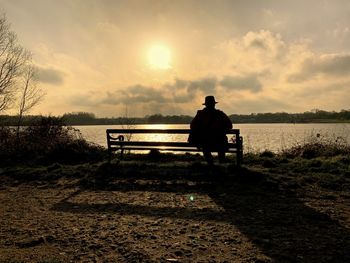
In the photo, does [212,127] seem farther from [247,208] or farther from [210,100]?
[247,208]

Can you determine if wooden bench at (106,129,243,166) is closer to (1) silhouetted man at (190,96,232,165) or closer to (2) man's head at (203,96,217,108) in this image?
(1) silhouetted man at (190,96,232,165)

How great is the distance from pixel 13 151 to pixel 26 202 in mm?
9334

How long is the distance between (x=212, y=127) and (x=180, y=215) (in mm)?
3981

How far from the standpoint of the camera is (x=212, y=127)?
30.9 feet

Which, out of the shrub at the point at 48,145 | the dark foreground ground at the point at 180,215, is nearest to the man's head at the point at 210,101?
the dark foreground ground at the point at 180,215

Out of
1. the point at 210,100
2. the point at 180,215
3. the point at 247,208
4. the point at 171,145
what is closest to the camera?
the point at 180,215

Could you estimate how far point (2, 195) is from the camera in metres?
8.09

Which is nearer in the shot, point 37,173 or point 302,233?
point 302,233

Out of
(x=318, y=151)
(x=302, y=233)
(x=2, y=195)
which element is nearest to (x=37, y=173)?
(x=2, y=195)

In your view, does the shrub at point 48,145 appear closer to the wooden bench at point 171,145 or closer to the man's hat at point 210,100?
the wooden bench at point 171,145

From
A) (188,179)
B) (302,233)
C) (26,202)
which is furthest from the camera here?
(188,179)

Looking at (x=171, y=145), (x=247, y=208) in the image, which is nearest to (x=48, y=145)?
(x=171, y=145)

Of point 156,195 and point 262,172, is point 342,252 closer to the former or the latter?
point 156,195

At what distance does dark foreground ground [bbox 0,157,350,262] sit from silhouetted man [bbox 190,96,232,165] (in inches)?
24.7
